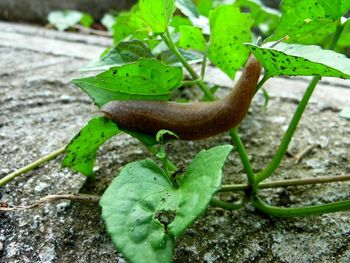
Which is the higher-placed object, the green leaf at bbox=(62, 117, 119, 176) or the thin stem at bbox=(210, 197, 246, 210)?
the green leaf at bbox=(62, 117, 119, 176)

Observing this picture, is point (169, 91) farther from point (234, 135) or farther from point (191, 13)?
point (191, 13)

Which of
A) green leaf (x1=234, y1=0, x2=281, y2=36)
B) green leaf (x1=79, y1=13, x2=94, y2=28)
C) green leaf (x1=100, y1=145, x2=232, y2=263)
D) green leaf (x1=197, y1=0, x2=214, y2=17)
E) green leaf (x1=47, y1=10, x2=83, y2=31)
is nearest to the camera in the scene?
green leaf (x1=100, y1=145, x2=232, y2=263)

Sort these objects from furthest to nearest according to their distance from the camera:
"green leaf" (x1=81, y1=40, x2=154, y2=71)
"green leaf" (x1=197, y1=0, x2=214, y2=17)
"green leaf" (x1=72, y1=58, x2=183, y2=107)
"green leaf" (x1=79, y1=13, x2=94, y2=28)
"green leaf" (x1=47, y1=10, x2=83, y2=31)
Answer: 1. "green leaf" (x1=79, y1=13, x2=94, y2=28)
2. "green leaf" (x1=47, y1=10, x2=83, y2=31)
3. "green leaf" (x1=197, y1=0, x2=214, y2=17)
4. "green leaf" (x1=81, y1=40, x2=154, y2=71)
5. "green leaf" (x1=72, y1=58, x2=183, y2=107)

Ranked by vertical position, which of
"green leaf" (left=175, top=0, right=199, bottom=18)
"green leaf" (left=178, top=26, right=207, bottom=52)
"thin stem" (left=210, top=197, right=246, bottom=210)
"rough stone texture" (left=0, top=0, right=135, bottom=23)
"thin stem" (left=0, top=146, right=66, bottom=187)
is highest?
"green leaf" (left=175, top=0, right=199, bottom=18)

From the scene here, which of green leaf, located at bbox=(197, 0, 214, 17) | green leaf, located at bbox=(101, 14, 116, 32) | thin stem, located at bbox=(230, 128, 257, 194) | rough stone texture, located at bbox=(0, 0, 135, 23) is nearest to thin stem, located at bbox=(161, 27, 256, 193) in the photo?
thin stem, located at bbox=(230, 128, 257, 194)

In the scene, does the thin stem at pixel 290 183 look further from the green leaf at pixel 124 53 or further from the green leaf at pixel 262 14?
the green leaf at pixel 262 14

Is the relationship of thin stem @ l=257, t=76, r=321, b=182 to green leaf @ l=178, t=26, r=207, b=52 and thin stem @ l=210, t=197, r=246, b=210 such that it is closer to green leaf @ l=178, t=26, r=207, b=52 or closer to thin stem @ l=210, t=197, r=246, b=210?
thin stem @ l=210, t=197, r=246, b=210

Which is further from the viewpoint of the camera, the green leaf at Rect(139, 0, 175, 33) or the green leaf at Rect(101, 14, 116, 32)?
the green leaf at Rect(101, 14, 116, 32)

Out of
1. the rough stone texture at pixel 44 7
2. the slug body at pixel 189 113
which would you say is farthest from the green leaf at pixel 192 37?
the rough stone texture at pixel 44 7

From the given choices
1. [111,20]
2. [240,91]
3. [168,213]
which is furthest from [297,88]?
[111,20]
